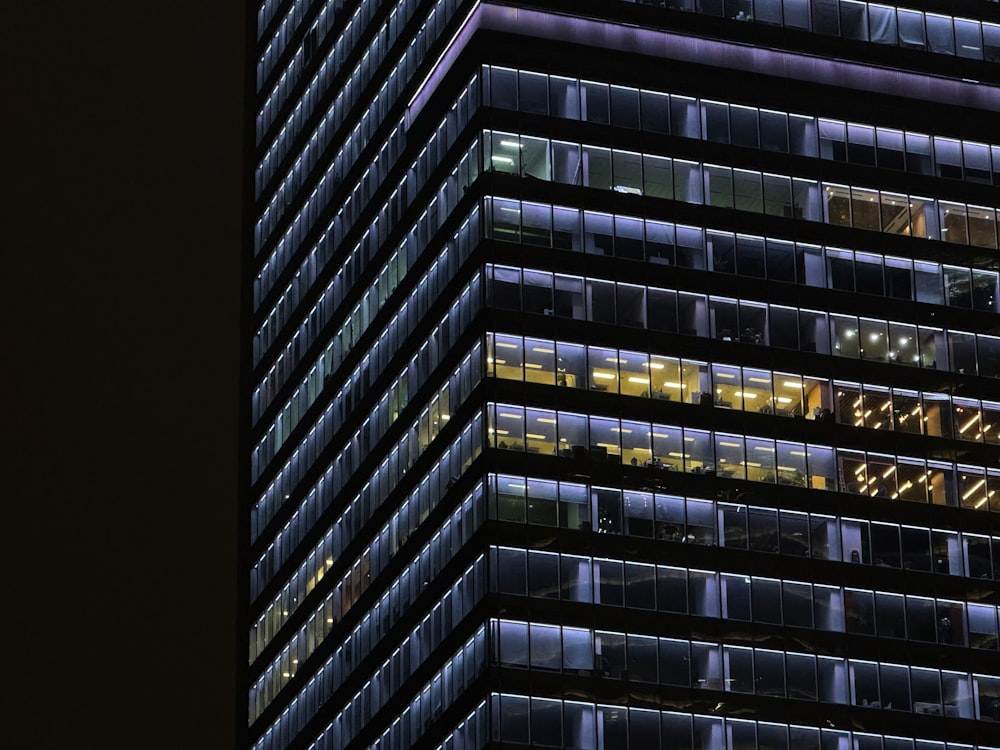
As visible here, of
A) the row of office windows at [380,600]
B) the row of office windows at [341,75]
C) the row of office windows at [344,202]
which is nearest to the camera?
the row of office windows at [380,600]

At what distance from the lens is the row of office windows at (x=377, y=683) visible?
340 feet

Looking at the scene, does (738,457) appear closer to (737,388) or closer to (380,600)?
Result: (737,388)

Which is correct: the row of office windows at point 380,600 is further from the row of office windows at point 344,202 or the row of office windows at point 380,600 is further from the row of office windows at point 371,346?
the row of office windows at point 344,202

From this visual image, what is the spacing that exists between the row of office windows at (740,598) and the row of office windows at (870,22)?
33209mm

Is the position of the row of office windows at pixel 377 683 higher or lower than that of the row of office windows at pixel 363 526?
lower

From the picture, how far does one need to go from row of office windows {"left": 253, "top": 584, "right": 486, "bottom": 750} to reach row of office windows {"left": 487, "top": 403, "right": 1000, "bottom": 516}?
7.85 meters

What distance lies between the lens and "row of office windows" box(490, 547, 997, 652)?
103 meters

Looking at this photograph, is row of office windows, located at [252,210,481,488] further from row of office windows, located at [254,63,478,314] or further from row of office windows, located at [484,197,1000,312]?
row of office windows, located at [254,63,478,314]

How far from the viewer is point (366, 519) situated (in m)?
122

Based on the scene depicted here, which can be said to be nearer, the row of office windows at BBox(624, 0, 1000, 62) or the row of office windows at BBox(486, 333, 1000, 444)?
the row of office windows at BBox(486, 333, 1000, 444)

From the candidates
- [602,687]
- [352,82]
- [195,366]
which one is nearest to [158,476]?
[195,366]

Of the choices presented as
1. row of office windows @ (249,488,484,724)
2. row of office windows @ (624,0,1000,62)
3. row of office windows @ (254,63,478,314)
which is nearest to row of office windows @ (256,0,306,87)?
row of office windows @ (254,63,478,314)

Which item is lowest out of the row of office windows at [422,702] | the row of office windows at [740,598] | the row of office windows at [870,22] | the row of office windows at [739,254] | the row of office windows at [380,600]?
the row of office windows at [422,702]

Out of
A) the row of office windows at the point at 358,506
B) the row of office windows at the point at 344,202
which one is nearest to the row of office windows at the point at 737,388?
the row of office windows at the point at 358,506
